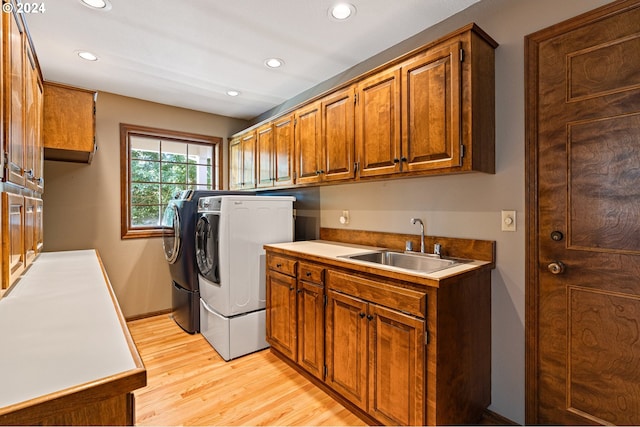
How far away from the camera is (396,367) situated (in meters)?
1.63

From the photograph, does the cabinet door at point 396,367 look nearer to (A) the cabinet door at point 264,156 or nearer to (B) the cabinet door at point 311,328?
(B) the cabinet door at point 311,328

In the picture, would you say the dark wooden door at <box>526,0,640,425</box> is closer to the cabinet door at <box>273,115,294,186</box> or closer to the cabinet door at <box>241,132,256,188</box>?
the cabinet door at <box>273,115,294,186</box>

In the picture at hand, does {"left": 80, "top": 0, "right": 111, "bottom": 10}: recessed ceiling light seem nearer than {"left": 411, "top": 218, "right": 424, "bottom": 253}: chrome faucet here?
Yes

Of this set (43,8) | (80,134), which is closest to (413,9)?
(43,8)

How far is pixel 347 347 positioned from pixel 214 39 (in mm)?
2292

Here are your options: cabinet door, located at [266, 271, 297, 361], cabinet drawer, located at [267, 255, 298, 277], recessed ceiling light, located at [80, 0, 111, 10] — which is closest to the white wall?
cabinet drawer, located at [267, 255, 298, 277]

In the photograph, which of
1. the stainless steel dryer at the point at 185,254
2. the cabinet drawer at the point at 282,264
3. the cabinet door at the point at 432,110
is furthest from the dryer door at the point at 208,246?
the cabinet door at the point at 432,110

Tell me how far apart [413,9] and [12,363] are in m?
2.41

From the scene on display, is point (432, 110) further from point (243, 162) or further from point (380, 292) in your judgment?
point (243, 162)

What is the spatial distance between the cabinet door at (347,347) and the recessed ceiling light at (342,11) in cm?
176

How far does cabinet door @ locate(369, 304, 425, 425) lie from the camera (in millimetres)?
1528

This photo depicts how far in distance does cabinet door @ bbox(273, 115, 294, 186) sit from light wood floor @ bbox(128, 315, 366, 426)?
5.26 feet

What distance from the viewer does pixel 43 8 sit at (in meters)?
1.88

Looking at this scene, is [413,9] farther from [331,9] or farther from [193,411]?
[193,411]
